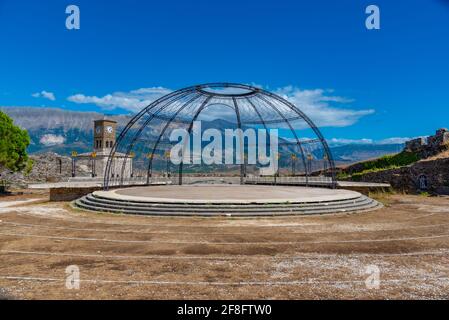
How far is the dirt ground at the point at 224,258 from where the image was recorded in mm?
8250

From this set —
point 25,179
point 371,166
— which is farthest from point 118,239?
point 371,166

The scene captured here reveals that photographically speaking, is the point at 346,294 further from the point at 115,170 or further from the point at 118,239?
the point at 115,170

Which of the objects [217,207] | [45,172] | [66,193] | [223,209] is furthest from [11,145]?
[223,209]

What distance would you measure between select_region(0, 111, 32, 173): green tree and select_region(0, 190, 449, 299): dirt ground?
1723 centimetres

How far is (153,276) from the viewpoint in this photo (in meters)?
9.30

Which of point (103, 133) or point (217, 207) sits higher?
point (103, 133)

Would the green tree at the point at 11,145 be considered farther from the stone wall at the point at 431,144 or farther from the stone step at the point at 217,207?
the stone wall at the point at 431,144

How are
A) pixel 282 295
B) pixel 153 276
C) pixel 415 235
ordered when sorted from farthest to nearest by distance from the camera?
pixel 415 235, pixel 153 276, pixel 282 295

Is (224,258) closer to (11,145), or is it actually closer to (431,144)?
(11,145)

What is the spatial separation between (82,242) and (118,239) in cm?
138

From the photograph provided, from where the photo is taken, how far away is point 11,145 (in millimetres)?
33531

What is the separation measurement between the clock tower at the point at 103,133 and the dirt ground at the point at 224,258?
231ft

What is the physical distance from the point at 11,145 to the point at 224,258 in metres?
31.1

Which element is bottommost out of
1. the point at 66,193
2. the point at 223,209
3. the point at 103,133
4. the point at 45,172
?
the point at 223,209
